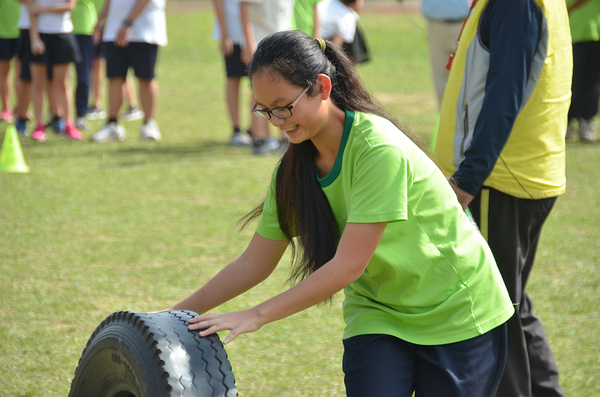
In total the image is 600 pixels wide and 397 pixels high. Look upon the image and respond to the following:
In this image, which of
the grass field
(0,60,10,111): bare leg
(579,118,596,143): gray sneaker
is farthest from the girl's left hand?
(0,60,10,111): bare leg

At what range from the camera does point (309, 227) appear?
6.32 ft

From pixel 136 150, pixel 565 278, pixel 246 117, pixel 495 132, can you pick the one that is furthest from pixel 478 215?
pixel 246 117

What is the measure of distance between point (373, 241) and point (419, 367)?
46 cm

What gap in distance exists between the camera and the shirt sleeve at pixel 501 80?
7.17 feet

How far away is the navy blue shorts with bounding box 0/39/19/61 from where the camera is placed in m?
7.96

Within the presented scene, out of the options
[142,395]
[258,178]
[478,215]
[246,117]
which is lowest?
[246,117]

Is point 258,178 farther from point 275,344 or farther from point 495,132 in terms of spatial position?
point 495,132

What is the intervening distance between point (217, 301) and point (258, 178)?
3970mm

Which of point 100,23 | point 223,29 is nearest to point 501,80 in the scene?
point 223,29

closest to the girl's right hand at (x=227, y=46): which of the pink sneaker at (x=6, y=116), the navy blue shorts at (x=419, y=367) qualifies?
the pink sneaker at (x=6, y=116)

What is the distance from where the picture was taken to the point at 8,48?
801 centimetres

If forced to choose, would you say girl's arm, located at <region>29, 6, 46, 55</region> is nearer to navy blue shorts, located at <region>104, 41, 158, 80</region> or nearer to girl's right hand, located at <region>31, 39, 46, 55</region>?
girl's right hand, located at <region>31, 39, 46, 55</region>

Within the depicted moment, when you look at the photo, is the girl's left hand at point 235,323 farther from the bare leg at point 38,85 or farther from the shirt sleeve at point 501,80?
the bare leg at point 38,85

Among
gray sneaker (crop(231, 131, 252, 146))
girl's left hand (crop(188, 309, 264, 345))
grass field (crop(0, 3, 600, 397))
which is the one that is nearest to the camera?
girl's left hand (crop(188, 309, 264, 345))
